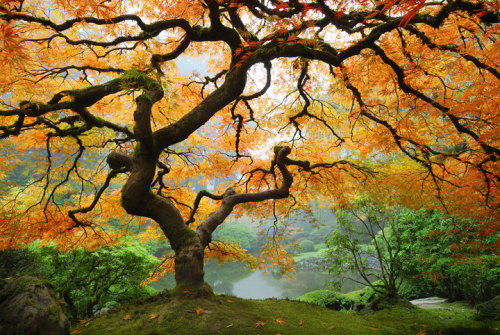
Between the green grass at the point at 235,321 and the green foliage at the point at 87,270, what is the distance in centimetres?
296

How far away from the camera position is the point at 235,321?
2.39m

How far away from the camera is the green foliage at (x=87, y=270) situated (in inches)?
186

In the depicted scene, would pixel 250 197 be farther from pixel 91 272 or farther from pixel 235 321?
pixel 91 272

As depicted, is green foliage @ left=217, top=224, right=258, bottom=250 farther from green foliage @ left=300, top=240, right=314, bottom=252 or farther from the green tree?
the green tree

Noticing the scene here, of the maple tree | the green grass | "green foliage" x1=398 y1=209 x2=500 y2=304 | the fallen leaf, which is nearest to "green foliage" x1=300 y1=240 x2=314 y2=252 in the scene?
"green foliage" x1=398 y1=209 x2=500 y2=304

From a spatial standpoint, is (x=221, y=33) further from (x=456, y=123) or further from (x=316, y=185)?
(x=316, y=185)

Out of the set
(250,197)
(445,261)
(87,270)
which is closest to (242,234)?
(445,261)

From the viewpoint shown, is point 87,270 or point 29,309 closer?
point 29,309

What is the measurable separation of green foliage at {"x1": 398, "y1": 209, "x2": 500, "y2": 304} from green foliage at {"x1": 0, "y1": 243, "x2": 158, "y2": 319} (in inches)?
261

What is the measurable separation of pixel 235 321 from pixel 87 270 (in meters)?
4.36

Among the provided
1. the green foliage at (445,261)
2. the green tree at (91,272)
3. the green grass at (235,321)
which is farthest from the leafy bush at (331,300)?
the green tree at (91,272)

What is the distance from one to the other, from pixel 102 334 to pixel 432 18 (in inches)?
180

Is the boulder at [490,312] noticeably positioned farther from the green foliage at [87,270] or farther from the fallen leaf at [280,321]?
the green foliage at [87,270]

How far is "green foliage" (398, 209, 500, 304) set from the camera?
573 centimetres
